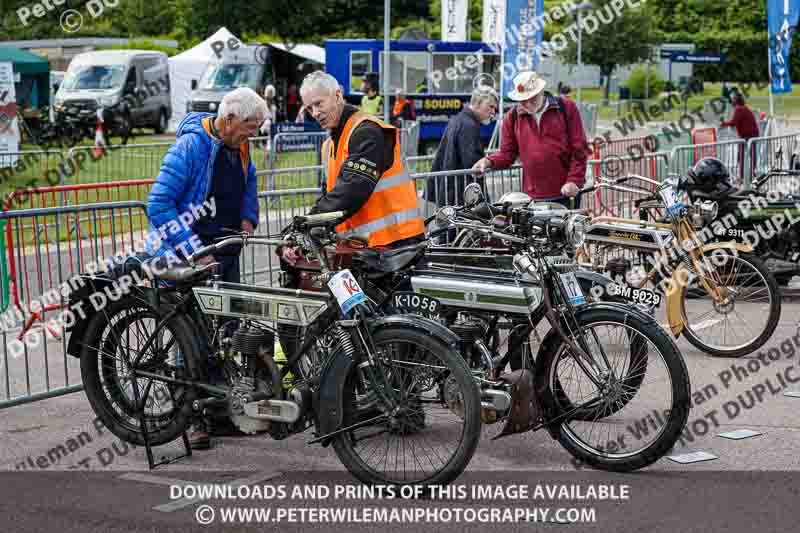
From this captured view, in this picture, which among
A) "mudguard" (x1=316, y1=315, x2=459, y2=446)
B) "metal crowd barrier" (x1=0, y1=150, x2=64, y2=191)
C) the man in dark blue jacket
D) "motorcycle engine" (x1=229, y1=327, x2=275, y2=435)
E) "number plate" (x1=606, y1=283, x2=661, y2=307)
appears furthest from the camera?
"metal crowd barrier" (x1=0, y1=150, x2=64, y2=191)

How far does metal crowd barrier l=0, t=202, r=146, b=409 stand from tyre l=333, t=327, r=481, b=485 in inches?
95.1

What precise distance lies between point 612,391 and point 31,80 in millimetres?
28163

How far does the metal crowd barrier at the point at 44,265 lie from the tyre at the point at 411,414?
242 cm

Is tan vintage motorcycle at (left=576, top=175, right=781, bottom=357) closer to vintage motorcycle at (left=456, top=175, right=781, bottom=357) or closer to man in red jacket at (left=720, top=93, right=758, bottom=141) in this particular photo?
vintage motorcycle at (left=456, top=175, right=781, bottom=357)

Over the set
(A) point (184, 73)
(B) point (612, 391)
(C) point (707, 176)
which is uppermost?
(A) point (184, 73)

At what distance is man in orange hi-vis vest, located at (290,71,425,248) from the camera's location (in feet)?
18.5

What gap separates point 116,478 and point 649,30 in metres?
58.9

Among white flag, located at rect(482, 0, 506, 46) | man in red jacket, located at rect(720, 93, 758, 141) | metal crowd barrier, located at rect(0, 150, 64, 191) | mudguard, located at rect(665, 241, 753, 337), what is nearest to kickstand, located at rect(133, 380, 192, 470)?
mudguard, located at rect(665, 241, 753, 337)

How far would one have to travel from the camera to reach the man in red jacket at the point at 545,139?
28.3 ft

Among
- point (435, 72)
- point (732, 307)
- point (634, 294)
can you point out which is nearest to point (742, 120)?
point (435, 72)

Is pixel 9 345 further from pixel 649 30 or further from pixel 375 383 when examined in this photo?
pixel 649 30

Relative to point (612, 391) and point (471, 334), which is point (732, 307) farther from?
point (471, 334)

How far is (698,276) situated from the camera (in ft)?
25.8

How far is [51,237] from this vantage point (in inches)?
336
